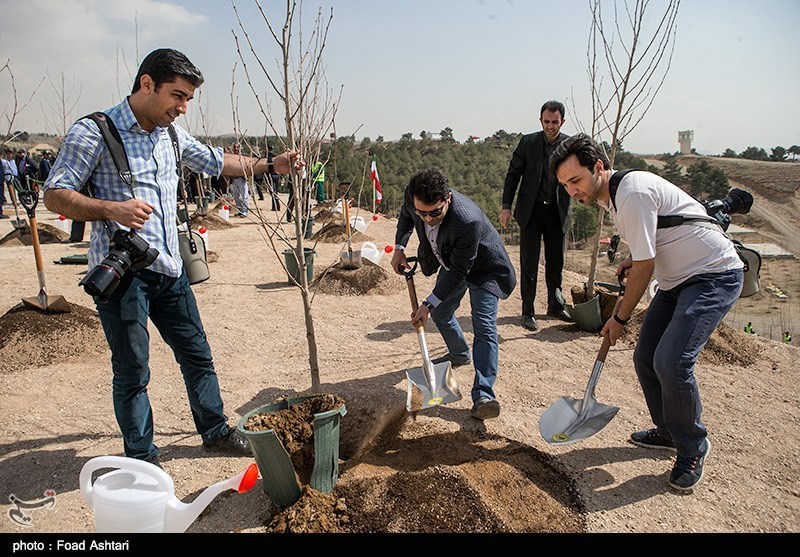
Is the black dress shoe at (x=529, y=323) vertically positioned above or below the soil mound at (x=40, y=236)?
below

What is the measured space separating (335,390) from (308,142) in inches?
67.2

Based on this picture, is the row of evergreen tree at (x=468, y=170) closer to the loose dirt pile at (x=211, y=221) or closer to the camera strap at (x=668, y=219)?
the loose dirt pile at (x=211, y=221)

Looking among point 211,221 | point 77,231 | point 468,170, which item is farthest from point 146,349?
point 468,170

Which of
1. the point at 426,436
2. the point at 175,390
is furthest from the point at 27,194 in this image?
the point at 426,436

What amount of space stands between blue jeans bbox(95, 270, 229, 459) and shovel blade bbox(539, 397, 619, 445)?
5.73ft

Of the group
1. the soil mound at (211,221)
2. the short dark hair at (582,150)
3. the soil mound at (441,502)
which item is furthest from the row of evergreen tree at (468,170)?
the soil mound at (441,502)

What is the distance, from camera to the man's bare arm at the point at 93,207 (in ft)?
7.42

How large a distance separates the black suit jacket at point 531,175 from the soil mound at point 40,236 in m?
9.00

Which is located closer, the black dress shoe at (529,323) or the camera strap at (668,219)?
the camera strap at (668,219)

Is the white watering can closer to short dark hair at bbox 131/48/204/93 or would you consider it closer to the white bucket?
short dark hair at bbox 131/48/204/93

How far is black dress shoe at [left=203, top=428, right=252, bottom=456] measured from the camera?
3.00 m

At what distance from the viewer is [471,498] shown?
2.30 meters

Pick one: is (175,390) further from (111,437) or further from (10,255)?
(10,255)

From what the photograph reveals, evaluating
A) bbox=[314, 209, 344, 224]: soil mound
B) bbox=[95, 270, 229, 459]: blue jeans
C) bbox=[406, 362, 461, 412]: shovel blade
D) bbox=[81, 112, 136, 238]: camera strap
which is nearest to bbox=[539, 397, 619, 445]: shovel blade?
bbox=[406, 362, 461, 412]: shovel blade
